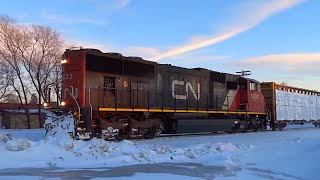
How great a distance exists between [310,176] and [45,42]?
46.9 meters

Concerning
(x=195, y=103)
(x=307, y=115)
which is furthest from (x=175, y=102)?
(x=307, y=115)

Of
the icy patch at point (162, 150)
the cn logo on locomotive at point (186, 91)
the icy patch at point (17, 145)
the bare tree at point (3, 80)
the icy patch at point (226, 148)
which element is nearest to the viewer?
the icy patch at point (17, 145)

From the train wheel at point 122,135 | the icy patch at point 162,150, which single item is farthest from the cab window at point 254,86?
the icy patch at point 162,150

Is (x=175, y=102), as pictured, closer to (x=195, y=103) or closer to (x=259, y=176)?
(x=195, y=103)

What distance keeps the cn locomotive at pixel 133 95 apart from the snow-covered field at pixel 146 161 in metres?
3.70

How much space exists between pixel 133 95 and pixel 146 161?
8.05m

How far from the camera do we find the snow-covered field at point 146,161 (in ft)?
31.0

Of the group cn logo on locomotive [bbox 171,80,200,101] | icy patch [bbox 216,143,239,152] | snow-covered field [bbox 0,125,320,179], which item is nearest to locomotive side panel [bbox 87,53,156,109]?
cn logo on locomotive [bbox 171,80,200,101]

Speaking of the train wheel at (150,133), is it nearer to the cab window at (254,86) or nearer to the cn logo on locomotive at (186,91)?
the cn logo on locomotive at (186,91)

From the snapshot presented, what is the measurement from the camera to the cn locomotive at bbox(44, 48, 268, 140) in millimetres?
17156

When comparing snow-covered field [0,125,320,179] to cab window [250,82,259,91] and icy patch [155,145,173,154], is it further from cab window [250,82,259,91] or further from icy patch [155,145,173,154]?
cab window [250,82,259,91]

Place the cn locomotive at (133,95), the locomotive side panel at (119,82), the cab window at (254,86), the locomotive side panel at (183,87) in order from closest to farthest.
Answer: the cn locomotive at (133,95)
the locomotive side panel at (119,82)
the locomotive side panel at (183,87)
the cab window at (254,86)

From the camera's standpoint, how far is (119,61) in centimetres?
1859

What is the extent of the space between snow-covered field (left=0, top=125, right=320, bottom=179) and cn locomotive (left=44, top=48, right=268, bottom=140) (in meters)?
3.70
